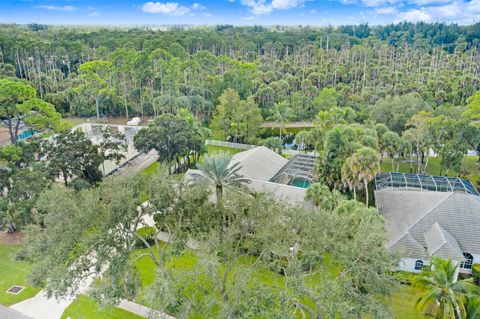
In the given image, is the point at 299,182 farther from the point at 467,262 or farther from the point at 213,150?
the point at 213,150

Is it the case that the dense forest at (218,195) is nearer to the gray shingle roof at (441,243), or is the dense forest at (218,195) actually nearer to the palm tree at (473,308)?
the palm tree at (473,308)

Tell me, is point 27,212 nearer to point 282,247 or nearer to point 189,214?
point 189,214

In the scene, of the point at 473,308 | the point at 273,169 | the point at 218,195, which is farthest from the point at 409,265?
the point at 273,169

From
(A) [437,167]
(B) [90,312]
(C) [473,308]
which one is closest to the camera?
(C) [473,308]

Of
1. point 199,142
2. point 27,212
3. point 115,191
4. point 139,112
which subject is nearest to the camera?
point 115,191

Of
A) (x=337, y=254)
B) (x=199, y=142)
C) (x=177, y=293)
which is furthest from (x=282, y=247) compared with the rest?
(x=199, y=142)
